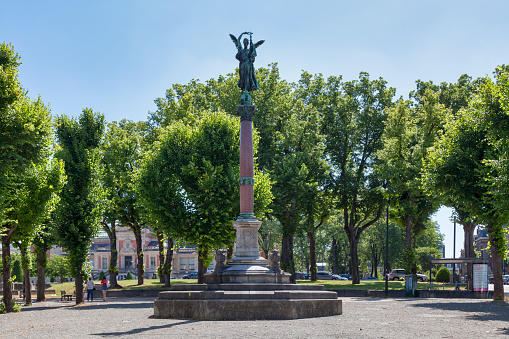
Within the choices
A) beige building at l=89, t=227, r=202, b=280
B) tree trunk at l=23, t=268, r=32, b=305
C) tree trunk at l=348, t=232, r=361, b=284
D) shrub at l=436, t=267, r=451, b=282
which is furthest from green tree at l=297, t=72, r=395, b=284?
beige building at l=89, t=227, r=202, b=280

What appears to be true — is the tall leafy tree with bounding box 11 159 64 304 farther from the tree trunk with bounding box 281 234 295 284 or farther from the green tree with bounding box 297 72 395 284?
the green tree with bounding box 297 72 395 284

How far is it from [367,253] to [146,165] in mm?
56552

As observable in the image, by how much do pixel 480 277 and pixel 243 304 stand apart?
70.9ft

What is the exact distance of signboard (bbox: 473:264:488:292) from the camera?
35.0 metres

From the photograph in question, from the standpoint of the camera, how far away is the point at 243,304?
19828 millimetres

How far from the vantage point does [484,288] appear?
35.1m

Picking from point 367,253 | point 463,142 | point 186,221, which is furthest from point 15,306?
point 367,253

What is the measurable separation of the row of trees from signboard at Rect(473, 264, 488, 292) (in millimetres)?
4409

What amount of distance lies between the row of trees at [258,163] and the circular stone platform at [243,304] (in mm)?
8689

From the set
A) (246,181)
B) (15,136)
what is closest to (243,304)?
(246,181)

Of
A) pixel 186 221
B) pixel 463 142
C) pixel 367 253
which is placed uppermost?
pixel 463 142

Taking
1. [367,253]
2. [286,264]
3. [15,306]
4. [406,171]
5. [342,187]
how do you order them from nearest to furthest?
[15,306], [406,171], [286,264], [342,187], [367,253]

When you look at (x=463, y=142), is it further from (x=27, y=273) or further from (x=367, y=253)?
(x=367, y=253)

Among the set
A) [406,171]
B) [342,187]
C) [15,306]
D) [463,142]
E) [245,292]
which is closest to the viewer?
[245,292]
